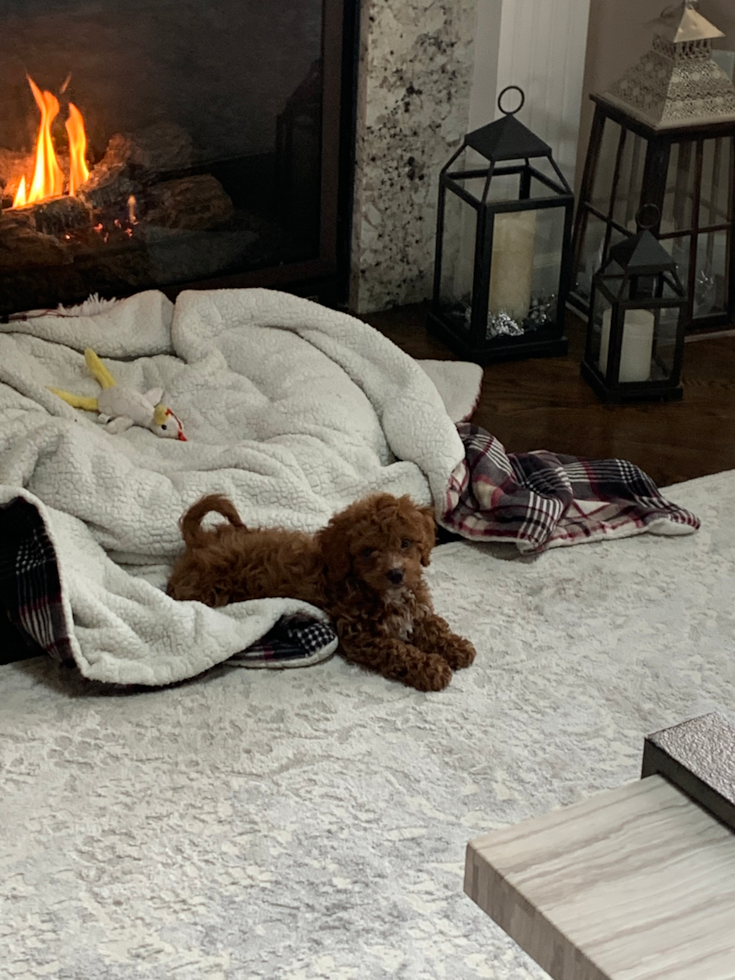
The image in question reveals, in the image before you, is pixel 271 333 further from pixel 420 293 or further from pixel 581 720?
pixel 581 720

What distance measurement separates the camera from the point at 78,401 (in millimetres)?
2387

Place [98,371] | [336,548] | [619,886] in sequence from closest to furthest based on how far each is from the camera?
[619,886] → [336,548] → [98,371]

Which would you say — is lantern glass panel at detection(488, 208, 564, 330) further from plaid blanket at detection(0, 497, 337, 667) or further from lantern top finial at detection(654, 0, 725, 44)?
plaid blanket at detection(0, 497, 337, 667)

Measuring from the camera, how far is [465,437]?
234 cm

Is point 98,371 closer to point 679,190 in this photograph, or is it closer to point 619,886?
point 679,190

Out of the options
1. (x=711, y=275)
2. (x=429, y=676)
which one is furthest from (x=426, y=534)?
(x=711, y=275)

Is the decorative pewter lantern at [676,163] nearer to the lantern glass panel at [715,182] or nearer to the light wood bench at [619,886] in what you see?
the lantern glass panel at [715,182]

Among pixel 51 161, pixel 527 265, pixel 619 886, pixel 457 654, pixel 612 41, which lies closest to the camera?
pixel 619 886

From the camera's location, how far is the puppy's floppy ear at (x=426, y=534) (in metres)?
1.77

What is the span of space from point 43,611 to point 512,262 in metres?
1.46

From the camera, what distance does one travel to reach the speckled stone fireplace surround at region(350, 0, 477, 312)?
2838 mm

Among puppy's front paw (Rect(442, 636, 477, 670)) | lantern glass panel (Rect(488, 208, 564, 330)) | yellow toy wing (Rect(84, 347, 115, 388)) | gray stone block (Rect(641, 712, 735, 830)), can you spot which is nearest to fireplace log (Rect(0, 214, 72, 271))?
yellow toy wing (Rect(84, 347, 115, 388))

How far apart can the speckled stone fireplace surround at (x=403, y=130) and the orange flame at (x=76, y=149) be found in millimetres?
632

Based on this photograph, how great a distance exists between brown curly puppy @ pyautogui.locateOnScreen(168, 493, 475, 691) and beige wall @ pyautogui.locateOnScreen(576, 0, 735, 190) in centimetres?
176
